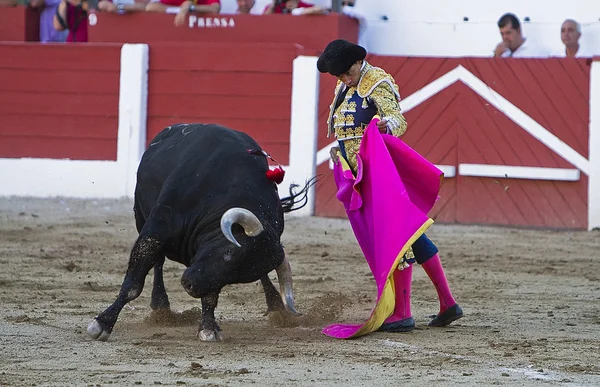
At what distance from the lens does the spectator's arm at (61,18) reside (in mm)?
9195

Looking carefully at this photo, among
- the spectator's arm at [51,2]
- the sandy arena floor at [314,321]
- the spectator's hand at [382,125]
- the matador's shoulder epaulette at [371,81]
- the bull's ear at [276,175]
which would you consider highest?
the spectator's arm at [51,2]

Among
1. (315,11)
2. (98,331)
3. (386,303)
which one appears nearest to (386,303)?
(386,303)

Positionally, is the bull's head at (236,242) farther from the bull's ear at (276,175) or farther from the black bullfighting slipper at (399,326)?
the black bullfighting slipper at (399,326)

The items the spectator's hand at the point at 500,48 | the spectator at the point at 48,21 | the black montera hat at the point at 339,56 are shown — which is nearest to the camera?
the black montera hat at the point at 339,56

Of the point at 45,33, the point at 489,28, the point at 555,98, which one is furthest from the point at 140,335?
the point at 45,33

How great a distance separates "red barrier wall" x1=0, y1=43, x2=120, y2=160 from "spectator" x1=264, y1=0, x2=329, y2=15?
1.29 meters

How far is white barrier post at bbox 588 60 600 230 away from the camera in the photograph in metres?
7.80

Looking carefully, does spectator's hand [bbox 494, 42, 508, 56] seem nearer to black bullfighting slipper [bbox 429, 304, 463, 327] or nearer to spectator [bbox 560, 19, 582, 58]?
spectator [bbox 560, 19, 582, 58]

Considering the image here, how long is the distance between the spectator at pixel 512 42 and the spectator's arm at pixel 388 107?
4.14 meters

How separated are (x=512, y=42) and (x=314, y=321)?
442 centimetres

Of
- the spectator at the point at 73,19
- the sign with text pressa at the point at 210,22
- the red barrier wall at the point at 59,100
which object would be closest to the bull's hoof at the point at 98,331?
the red barrier wall at the point at 59,100

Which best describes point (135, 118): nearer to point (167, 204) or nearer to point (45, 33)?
point (45, 33)

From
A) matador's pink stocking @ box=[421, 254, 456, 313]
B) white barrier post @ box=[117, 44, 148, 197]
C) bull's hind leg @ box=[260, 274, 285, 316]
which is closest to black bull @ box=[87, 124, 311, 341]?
bull's hind leg @ box=[260, 274, 285, 316]

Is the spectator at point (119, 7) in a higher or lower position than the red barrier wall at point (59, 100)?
higher
